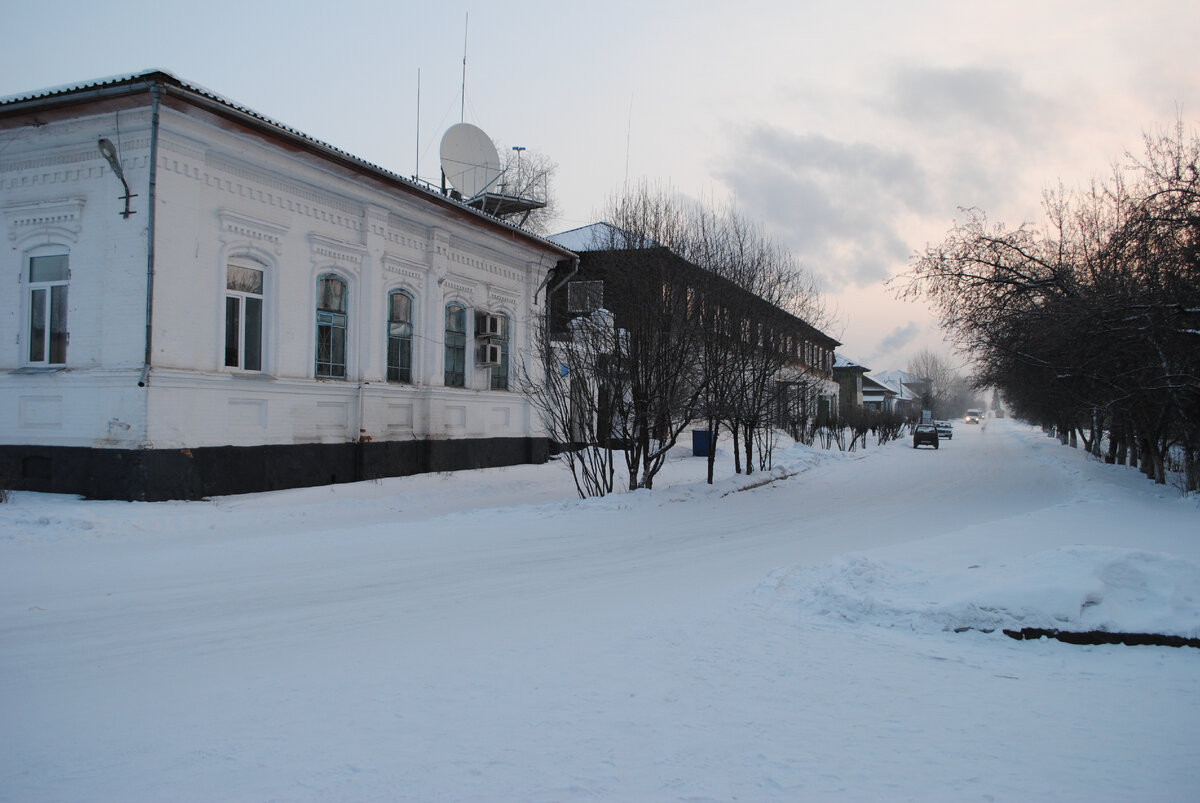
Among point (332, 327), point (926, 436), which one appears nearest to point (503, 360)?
point (332, 327)

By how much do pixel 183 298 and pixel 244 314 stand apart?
1.50m

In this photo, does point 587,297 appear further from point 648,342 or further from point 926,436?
point 926,436

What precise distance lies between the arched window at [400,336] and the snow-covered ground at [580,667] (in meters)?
7.09

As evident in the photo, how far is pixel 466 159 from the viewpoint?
22.3 metres

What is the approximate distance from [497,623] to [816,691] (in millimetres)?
2514

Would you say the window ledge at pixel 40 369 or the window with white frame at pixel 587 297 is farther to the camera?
the window with white frame at pixel 587 297

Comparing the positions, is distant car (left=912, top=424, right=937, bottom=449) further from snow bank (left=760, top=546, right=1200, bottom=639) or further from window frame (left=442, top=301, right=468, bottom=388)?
snow bank (left=760, top=546, right=1200, bottom=639)

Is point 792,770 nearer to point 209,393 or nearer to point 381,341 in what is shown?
point 209,393

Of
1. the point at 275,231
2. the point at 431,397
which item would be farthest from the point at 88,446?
the point at 431,397

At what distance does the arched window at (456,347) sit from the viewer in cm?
1861

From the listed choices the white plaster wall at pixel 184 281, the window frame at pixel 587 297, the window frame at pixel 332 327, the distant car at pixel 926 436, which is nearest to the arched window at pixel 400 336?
the white plaster wall at pixel 184 281

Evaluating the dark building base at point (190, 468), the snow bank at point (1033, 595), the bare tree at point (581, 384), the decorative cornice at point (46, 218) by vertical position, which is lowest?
the snow bank at point (1033, 595)

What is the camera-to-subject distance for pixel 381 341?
16219mm

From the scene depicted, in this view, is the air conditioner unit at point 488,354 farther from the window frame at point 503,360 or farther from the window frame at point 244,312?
the window frame at point 244,312
